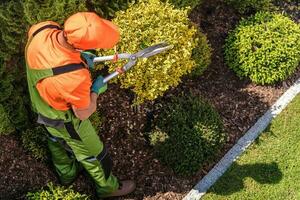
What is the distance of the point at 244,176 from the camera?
7.61 m

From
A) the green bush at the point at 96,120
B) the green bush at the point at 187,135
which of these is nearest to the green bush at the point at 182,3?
the green bush at the point at 187,135

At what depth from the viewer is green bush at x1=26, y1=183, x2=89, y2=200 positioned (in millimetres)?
6473

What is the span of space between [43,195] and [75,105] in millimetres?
1508

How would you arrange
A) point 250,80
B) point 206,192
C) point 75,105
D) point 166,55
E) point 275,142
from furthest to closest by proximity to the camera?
point 250,80, point 275,142, point 206,192, point 166,55, point 75,105

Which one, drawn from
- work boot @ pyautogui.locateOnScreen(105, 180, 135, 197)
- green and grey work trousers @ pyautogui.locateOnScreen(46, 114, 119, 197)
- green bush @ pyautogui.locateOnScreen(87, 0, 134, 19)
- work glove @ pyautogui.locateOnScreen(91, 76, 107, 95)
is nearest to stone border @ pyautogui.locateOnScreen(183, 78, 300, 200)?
work boot @ pyautogui.locateOnScreen(105, 180, 135, 197)

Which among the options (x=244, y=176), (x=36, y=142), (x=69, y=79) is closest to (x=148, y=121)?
→ (x=244, y=176)

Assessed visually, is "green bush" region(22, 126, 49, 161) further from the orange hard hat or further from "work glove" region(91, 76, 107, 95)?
the orange hard hat

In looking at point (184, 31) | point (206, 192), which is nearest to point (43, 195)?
point (206, 192)

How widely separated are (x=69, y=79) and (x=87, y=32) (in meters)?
0.49

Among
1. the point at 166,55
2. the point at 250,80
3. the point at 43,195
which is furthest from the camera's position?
the point at 250,80

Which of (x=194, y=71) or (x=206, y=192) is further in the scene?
(x=194, y=71)

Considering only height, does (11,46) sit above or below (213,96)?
above

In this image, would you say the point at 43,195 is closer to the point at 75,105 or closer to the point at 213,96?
the point at 75,105

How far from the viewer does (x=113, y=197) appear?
7180 mm
